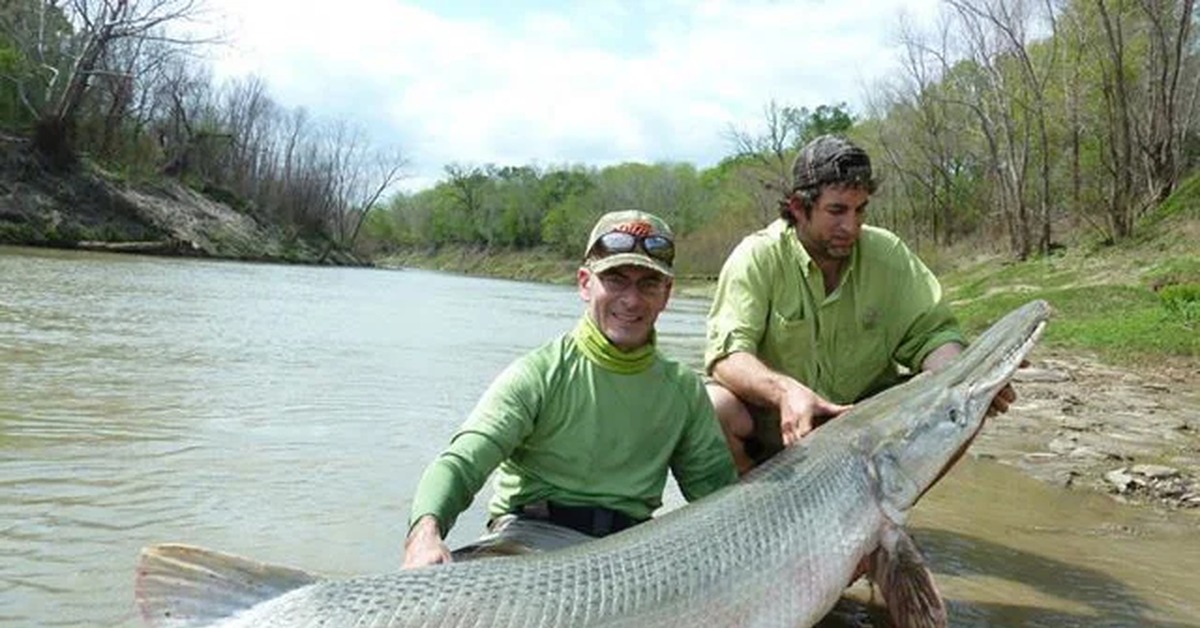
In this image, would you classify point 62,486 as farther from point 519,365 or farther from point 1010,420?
point 1010,420

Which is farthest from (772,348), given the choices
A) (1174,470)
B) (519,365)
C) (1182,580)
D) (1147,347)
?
(1147,347)

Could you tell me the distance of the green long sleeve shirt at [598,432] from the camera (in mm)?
3367

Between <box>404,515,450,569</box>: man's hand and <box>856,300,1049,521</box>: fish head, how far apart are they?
1.34 metres

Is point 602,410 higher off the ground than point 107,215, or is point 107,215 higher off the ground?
point 107,215

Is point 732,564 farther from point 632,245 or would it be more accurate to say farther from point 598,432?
point 632,245

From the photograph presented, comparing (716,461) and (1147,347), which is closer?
(716,461)

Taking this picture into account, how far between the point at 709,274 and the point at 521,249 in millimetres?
47014

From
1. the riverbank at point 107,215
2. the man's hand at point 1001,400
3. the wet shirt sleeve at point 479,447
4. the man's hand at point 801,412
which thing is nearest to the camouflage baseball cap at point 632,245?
the wet shirt sleeve at point 479,447

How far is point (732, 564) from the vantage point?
2693 mm

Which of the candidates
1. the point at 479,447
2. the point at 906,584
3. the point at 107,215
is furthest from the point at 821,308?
the point at 107,215

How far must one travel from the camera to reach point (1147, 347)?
487 inches

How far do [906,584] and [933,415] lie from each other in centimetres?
55

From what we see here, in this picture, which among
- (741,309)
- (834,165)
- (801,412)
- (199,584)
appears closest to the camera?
(199,584)

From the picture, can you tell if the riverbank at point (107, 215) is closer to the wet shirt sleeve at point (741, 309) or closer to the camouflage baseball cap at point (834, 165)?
the wet shirt sleeve at point (741, 309)
